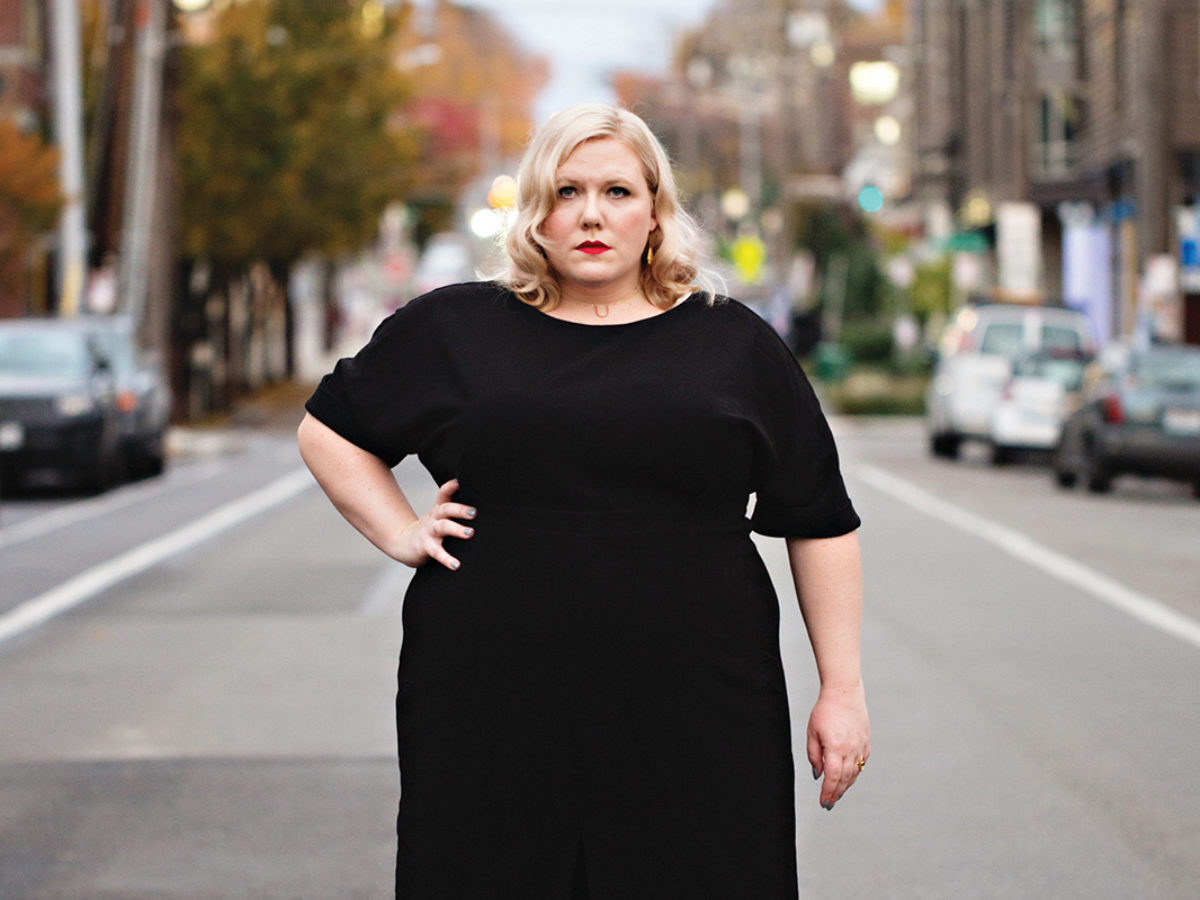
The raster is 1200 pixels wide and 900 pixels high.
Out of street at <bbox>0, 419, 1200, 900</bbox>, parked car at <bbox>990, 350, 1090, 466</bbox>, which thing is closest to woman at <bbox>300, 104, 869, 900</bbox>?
street at <bbox>0, 419, 1200, 900</bbox>

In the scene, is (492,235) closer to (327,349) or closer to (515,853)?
(515,853)

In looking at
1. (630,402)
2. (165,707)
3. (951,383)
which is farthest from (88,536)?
(630,402)

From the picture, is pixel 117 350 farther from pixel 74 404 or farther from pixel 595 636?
pixel 595 636

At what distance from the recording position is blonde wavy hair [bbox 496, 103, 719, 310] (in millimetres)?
3744

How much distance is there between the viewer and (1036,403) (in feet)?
90.3

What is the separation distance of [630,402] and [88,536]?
51.8 ft

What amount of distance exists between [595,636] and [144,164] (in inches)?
1279

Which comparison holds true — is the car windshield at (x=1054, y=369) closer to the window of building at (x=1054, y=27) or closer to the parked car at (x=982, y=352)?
the parked car at (x=982, y=352)

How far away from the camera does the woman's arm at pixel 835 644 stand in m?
3.84

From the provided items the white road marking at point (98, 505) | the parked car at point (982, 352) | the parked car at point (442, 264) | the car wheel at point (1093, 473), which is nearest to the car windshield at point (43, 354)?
the white road marking at point (98, 505)

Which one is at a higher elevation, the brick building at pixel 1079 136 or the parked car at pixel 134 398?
the brick building at pixel 1079 136

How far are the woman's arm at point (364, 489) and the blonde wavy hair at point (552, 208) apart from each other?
0.37 m

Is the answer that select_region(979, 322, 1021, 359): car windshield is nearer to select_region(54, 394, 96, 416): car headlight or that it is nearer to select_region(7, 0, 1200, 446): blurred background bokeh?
select_region(7, 0, 1200, 446): blurred background bokeh

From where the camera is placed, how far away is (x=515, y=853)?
12.1 ft
